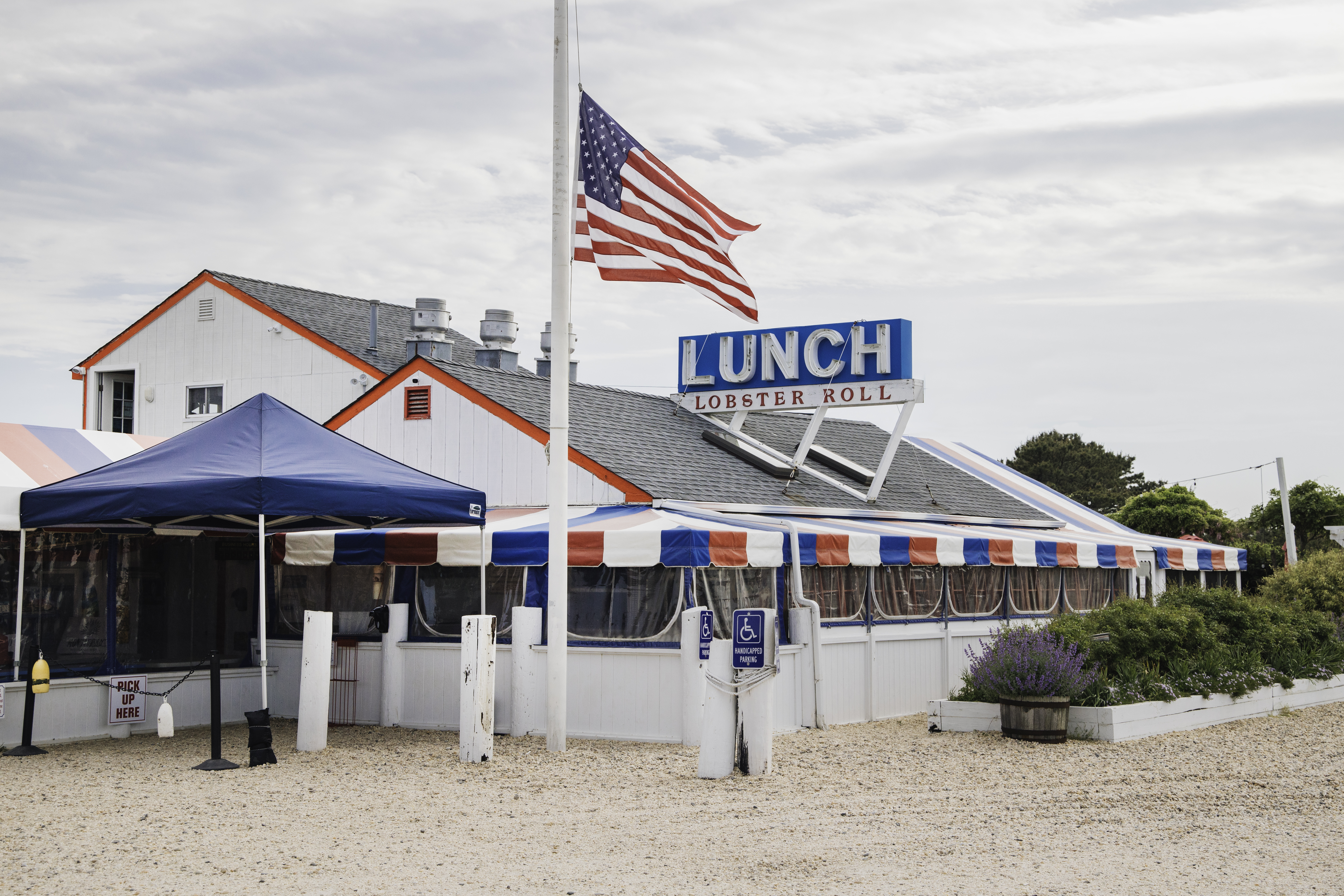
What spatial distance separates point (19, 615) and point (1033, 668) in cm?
927

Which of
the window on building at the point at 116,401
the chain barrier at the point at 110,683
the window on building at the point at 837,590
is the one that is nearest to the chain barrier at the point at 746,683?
the window on building at the point at 837,590

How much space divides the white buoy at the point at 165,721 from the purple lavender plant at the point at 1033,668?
785 centimetres

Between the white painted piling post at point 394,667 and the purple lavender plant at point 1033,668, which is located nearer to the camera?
the purple lavender plant at point 1033,668

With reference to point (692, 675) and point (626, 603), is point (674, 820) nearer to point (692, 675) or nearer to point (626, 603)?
point (692, 675)

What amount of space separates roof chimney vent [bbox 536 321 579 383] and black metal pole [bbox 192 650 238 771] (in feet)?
55.1

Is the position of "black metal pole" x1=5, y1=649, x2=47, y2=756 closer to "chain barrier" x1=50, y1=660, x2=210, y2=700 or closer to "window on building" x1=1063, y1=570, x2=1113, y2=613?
"chain barrier" x1=50, y1=660, x2=210, y2=700

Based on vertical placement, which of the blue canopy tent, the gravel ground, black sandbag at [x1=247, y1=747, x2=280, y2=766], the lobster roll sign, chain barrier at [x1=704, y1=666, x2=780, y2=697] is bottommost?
the gravel ground

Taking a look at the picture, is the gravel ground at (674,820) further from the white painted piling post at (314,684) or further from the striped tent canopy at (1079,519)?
the striped tent canopy at (1079,519)

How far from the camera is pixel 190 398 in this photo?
88.6 feet

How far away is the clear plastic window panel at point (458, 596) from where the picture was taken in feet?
45.0

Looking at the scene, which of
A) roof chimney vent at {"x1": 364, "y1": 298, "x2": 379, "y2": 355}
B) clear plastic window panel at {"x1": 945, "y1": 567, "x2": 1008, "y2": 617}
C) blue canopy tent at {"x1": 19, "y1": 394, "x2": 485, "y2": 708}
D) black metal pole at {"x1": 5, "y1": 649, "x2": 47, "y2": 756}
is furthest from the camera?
roof chimney vent at {"x1": 364, "y1": 298, "x2": 379, "y2": 355}

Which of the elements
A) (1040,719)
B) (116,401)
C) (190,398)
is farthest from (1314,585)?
(116,401)

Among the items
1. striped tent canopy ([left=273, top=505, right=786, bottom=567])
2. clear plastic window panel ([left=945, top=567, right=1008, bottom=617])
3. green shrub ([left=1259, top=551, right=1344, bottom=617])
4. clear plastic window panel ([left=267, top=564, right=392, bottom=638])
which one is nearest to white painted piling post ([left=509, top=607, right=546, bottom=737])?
striped tent canopy ([left=273, top=505, right=786, bottom=567])

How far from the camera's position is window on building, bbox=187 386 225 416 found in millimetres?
26672
